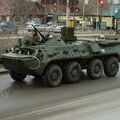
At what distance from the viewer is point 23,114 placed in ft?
34.3

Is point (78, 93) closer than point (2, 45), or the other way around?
point (78, 93)

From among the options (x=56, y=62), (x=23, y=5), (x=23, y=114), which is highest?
(x=23, y=5)

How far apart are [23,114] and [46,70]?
3.49 m

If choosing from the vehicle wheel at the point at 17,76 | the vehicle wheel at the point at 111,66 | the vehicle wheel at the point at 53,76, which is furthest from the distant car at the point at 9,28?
the vehicle wheel at the point at 53,76

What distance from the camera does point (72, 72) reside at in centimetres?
1453

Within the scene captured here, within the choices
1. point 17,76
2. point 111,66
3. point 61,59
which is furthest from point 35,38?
point 111,66

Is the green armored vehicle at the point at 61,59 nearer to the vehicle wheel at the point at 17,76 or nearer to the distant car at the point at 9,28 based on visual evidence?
the vehicle wheel at the point at 17,76

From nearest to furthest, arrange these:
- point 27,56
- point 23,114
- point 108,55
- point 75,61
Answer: point 23,114 < point 27,56 < point 75,61 < point 108,55

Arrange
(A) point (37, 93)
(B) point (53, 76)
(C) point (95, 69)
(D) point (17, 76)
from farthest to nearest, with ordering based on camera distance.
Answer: (C) point (95, 69) < (D) point (17, 76) < (B) point (53, 76) < (A) point (37, 93)

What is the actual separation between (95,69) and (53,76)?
220 cm

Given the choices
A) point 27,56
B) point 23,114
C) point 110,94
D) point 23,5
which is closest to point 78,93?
point 110,94

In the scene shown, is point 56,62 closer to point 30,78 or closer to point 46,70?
point 46,70

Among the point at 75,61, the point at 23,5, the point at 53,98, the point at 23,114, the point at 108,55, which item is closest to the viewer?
the point at 23,114

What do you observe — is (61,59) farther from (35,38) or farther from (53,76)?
(35,38)
